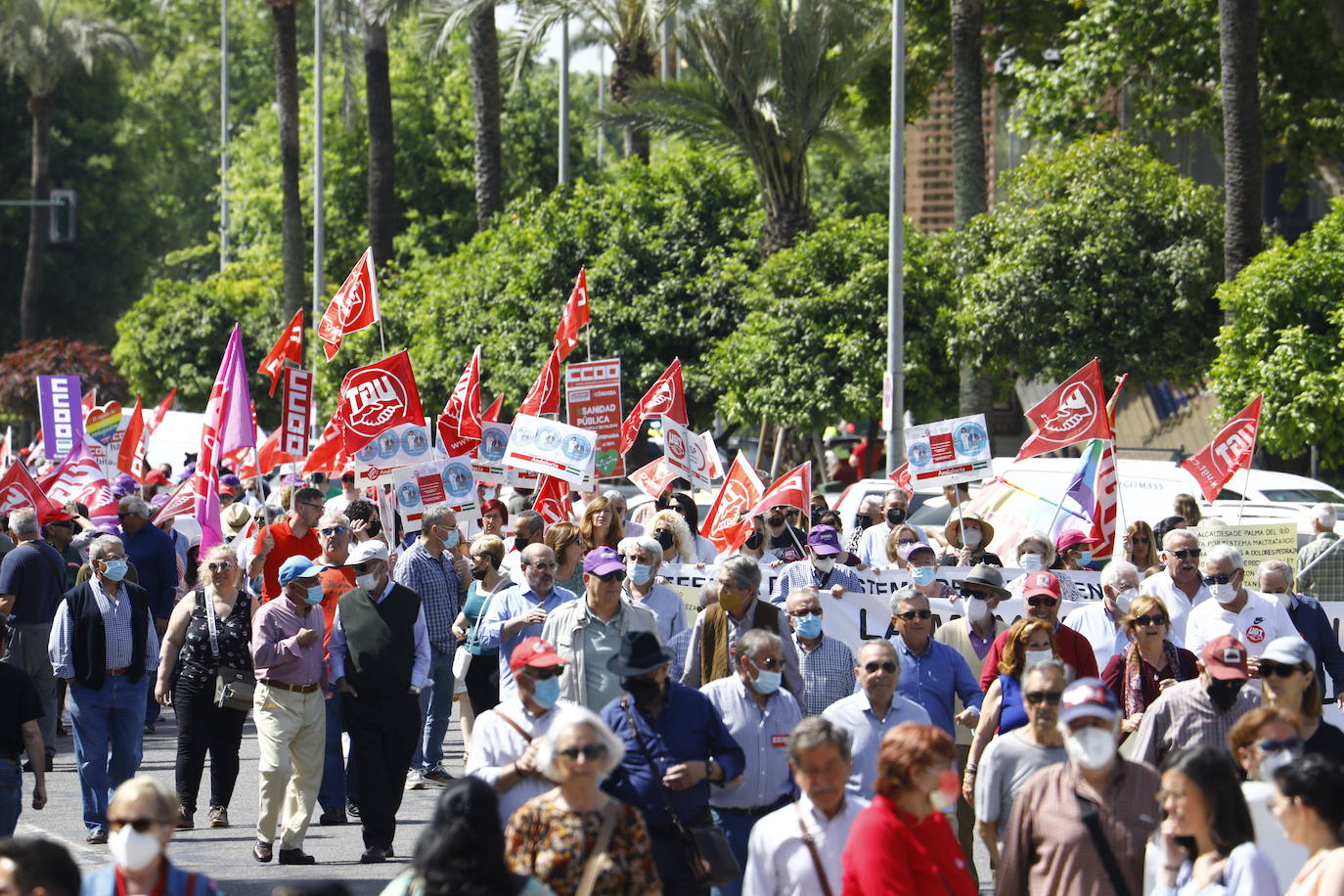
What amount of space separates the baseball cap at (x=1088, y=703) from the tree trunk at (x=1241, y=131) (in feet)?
52.0

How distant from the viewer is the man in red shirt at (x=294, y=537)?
12.6 m

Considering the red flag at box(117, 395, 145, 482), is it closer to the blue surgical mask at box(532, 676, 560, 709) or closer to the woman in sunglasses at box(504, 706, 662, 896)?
A: the blue surgical mask at box(532, 676, 560, 709)

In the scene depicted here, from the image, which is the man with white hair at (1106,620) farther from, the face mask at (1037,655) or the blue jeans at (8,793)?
the blue jeans at (8,793)

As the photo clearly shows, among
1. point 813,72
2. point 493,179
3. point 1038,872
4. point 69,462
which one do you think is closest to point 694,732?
point 1038,872

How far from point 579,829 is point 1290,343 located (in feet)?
51.9

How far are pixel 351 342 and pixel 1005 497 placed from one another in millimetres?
18113

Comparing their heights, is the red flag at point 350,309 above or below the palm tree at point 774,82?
below

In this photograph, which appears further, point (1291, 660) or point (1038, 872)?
point (1291, 660)

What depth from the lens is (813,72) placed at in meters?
26.5

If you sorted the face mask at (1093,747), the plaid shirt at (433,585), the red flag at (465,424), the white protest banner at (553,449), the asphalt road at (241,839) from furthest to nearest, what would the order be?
the red flag at (465,424)
the white protest banner at (553,449)
the plaid shirt at (433,585)
the asphalt road at (241,839)
the face mask at (1093,747)

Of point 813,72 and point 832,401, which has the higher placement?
point 813,72

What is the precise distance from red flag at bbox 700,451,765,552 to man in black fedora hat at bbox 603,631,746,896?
25.4ft

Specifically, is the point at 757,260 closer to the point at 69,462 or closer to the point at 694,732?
the point at 69,462

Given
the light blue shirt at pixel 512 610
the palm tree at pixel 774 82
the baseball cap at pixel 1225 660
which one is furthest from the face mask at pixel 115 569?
the palm tree at pixel 774 82
